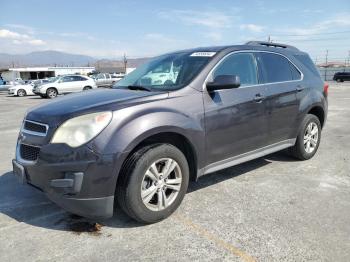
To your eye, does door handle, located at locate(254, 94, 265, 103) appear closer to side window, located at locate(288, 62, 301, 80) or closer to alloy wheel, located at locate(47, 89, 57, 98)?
side window, located at locate(288, 62, 301, 80)

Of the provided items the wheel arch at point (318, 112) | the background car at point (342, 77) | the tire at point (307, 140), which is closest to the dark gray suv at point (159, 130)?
the tire at point (307, 140)

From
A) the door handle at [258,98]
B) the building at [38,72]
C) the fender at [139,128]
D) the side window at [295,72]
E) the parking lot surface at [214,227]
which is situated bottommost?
the parking lot surface at [214,227]

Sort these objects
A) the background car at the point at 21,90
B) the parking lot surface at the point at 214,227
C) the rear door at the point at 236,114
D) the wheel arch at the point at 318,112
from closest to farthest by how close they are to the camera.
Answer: the parking lot surface at the point at 214,227
the rear door at the point at 236,114
the wheel arch at the point at 318,112
the background car at the point at 21,90

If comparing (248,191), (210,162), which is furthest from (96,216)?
(248,191)

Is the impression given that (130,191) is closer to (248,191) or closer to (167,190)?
(167,190)

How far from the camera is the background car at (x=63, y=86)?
23783 millimetres

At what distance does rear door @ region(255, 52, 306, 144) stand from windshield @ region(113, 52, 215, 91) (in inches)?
38.9

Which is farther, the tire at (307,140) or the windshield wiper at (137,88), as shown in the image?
the tire at (307,140)

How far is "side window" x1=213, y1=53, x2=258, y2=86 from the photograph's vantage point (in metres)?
4.26

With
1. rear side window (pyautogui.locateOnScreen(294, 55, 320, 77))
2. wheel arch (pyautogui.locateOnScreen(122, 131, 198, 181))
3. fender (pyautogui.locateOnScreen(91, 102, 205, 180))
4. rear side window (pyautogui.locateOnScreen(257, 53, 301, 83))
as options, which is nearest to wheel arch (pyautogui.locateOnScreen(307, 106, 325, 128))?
rear side window (pyautogui.locateOnScreen(294, 55, 320, 77))

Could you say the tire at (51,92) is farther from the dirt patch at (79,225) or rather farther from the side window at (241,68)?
the dirt patch at (79,225)

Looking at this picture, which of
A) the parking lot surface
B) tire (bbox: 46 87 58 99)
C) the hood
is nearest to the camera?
the parking lot surface

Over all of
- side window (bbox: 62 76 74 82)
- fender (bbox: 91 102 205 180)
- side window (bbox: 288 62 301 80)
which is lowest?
fender (bbox: 91 102 205 180)

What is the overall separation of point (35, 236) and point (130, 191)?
3.23ft
